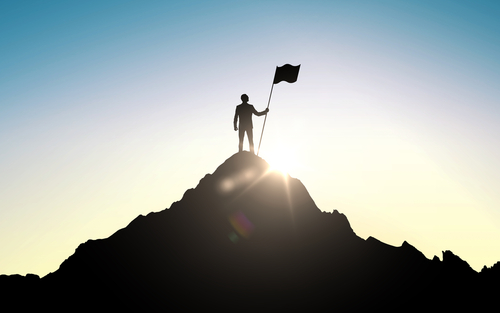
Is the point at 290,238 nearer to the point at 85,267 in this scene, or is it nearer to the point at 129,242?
the point at 129,242

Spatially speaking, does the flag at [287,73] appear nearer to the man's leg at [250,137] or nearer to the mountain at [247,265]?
the man's leg at [250,137]

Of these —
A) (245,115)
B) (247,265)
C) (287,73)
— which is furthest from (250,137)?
(247,265)

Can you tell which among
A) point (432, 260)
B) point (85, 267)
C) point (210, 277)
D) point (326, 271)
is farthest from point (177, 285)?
point (432, 260)

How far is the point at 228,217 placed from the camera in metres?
19.8

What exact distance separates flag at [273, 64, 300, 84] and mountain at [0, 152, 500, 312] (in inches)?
189

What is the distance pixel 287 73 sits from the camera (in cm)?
2198

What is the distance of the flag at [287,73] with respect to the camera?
21.9 meters

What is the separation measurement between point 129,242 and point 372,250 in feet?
43.1

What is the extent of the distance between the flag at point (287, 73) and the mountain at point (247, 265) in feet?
15.7

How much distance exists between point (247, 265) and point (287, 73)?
11.0 m

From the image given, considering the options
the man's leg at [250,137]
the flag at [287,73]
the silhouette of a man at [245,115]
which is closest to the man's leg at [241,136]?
the silhouette of a man at [245,115]

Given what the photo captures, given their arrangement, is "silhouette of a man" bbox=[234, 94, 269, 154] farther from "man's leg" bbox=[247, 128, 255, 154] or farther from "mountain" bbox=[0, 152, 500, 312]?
"mountain" bbox=[0, 152, 500, 312]

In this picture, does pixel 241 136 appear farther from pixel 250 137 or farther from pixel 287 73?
pixel 287 73

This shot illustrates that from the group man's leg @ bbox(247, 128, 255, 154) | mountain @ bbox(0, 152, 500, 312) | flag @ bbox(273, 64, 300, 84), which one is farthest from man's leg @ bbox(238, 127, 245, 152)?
flag @ bbox(273, 64, 300, 84)
